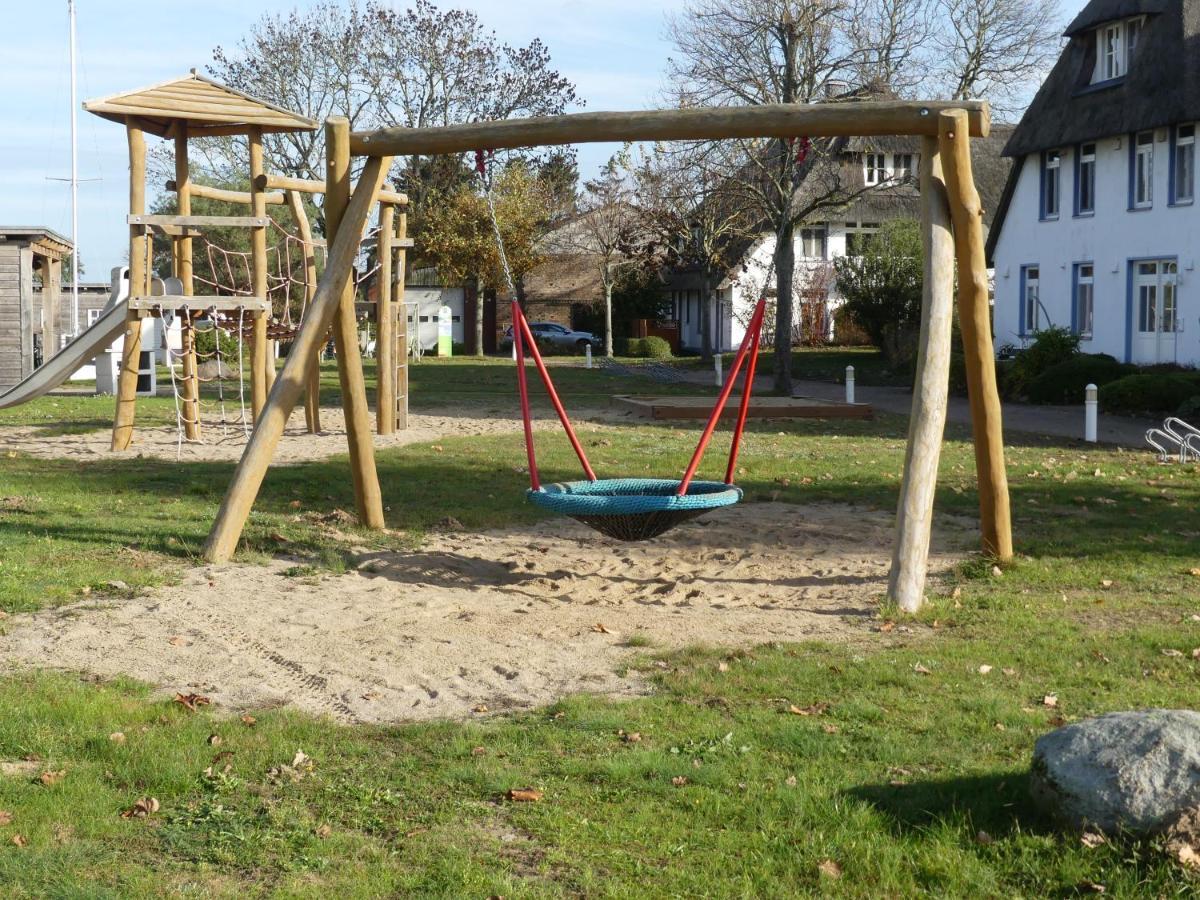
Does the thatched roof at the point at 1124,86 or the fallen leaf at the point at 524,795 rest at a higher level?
the thatched roof at the point at 1124,86

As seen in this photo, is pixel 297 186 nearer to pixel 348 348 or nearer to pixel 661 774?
pixel 348 348

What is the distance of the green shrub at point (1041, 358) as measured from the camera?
28.2m

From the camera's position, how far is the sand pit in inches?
259

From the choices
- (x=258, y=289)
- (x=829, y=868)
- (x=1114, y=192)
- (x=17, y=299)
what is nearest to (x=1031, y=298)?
(x=1114, y=192)

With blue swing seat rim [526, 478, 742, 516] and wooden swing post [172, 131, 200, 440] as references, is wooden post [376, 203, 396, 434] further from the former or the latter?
blue swing seat rim [526, 478, 742, 516]

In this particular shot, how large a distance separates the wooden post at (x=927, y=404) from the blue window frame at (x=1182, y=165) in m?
23.3

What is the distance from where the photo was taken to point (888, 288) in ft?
125

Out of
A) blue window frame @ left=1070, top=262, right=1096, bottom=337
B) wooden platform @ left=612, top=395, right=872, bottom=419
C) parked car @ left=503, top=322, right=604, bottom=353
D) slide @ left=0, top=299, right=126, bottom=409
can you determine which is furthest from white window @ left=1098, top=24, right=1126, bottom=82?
parked car @ left=503, top=322, right=604, bottom=353

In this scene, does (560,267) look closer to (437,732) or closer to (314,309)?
(314,309)

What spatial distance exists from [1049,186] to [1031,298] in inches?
110

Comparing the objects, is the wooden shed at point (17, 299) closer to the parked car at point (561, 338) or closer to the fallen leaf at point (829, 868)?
the fallen leaf at point (829, 868)

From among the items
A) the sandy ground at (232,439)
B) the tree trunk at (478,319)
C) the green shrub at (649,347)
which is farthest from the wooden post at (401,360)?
the tree trunk at (478,319)

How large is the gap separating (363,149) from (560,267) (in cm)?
5329

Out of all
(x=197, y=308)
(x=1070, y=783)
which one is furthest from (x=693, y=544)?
(x=197, y=308)
